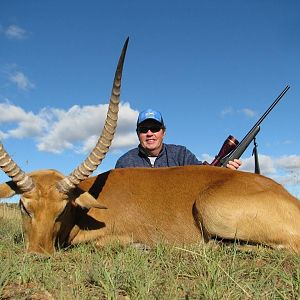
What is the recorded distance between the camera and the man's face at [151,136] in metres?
8.25

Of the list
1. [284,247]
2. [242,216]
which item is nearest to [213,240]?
[242,216]

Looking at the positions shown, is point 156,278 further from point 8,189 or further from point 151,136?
point 151,136

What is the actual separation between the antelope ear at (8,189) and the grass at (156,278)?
4.43 ft

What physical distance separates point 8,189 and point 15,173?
366 millimetres

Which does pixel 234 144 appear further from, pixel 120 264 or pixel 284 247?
pixel 120 264

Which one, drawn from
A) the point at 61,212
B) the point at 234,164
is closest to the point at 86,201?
the point at 61,212

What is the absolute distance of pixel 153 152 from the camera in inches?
329

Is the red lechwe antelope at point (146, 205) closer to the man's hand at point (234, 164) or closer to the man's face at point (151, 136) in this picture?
the man's face at point (151, 136)

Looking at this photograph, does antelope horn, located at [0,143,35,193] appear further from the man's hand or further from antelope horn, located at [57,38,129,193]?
the man's hand

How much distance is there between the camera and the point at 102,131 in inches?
208

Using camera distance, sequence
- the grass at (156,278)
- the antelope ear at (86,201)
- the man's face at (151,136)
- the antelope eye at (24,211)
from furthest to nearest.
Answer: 1. the man's face at (151,136)
2. the antelope ear at (86,201)
3. the antelope eye at (24,211)
4. the grass at (156,278)

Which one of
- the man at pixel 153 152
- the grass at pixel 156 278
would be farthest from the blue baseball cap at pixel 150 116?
the grass at pixel 156 278

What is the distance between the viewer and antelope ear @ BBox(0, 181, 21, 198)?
5.48 metres

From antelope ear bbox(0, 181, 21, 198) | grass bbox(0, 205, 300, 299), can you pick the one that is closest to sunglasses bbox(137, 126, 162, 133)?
antelope ear bbox(0, 181, 21, 198)
